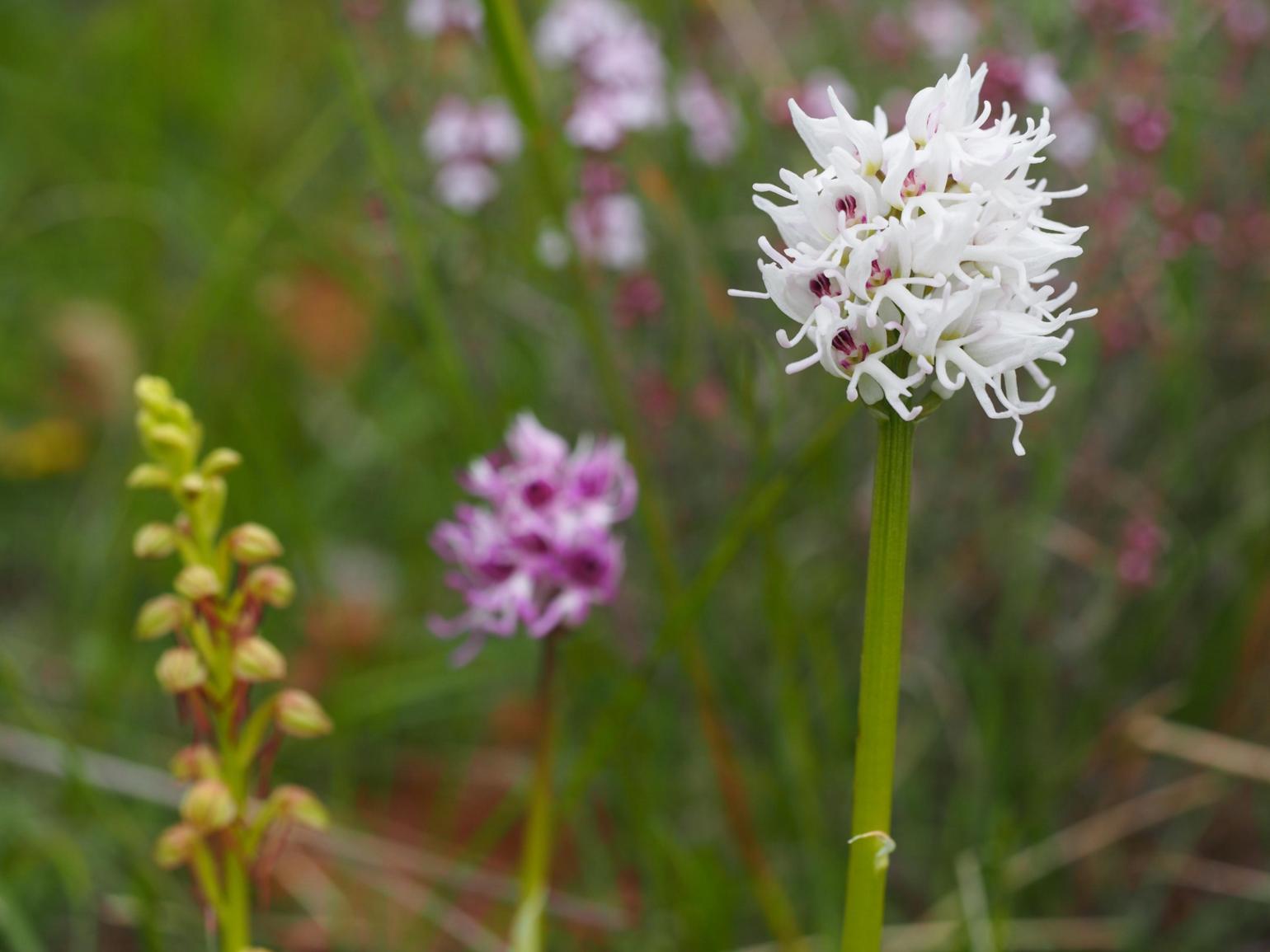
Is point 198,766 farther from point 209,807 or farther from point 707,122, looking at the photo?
point 707,122

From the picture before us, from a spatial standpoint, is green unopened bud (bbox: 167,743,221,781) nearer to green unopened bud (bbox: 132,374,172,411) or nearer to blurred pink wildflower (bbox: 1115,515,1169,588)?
green unopened bud (bbox: 132,374,172,411)

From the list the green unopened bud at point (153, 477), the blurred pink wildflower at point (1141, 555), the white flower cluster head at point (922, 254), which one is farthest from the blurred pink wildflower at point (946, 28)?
the green unopened bud at point (153, 477)

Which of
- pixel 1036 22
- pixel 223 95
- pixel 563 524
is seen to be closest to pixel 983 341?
pixel 563 524

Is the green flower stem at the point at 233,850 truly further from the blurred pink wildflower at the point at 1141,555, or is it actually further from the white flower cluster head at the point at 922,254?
the blurred pink wildflower at the point at 1141,555

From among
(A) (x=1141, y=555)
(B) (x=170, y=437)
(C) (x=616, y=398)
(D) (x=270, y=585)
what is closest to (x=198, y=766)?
(D) (x=270, y=585)

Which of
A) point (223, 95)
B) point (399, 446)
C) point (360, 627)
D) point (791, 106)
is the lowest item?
point (791, 106)

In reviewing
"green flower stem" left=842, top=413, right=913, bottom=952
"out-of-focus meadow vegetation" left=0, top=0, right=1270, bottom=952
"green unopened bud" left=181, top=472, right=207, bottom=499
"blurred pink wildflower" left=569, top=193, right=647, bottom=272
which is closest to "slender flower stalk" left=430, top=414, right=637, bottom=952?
"out-of-focus meadow vegetation" left=0, top=0, right=1270, bottom=952

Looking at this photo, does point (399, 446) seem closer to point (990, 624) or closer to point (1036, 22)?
point (990, 624)
